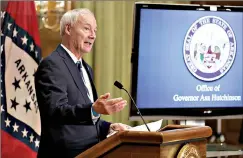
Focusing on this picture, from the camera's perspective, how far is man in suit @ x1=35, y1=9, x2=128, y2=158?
2.25 meters

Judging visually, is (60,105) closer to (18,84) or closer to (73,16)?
(73,16)

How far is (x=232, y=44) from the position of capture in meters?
3.77

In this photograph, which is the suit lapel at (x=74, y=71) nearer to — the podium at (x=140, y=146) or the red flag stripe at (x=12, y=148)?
the podium at (x=140, y=146)

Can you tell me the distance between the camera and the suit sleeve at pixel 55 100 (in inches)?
86.0

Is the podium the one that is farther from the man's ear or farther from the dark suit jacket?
the man's ear

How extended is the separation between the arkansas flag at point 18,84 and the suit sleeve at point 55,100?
128 cm

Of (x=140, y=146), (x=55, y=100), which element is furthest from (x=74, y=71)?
(x=140, y=146)

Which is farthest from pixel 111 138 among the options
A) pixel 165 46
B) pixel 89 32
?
pixel 165 46

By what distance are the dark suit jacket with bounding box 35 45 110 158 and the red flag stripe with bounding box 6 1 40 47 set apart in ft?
4.36

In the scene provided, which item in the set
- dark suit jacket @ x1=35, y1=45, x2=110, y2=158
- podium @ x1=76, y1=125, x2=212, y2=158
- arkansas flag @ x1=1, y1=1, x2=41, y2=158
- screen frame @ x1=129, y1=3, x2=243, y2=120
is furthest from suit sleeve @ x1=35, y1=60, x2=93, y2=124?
arkansas flag @ x1=1, y1=1, x2=41, y2=158

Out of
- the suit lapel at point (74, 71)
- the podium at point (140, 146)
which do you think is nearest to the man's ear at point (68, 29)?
the suit lapel at point (74, 71)

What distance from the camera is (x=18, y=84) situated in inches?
145

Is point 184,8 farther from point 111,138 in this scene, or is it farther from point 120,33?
point 111,138

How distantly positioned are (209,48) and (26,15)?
128 cm
